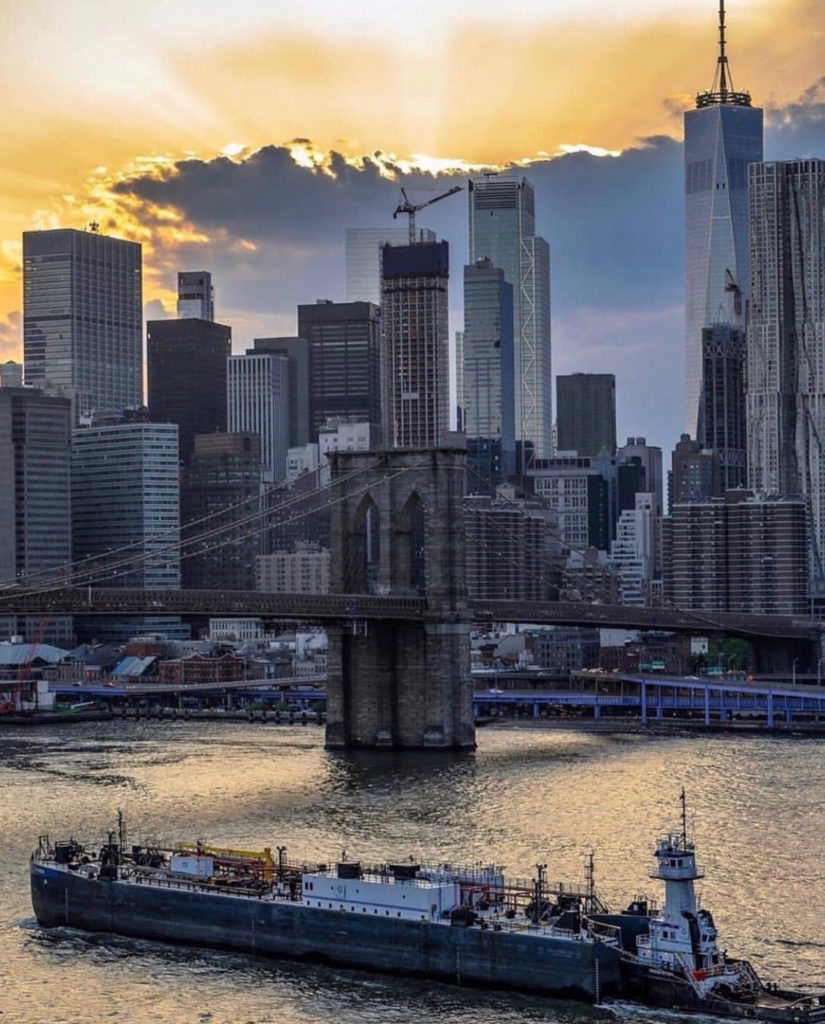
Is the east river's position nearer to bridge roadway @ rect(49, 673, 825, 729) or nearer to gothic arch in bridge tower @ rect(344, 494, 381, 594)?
gothic arch in bridge tower @ rect(344, 494, 381, 594)

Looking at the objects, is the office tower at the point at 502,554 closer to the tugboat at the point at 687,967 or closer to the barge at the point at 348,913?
the barge at the point at 348,913

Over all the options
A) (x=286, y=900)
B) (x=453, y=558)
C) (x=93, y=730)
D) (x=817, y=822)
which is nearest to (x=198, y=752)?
(x=453, y=558)

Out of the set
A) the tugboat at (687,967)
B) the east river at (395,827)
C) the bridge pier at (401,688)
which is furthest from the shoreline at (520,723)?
the tugboat at (687,967)

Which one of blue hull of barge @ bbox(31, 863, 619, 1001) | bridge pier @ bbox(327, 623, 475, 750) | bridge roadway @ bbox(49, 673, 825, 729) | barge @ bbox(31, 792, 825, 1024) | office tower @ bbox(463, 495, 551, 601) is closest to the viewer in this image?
barge @ bbox(31, 792, 825, 1024)

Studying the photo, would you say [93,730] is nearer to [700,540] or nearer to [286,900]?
[286,900]

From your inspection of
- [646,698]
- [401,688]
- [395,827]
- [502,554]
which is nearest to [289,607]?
[401,688]

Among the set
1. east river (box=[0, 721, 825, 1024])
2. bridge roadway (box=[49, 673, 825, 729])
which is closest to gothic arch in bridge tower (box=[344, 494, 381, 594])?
east river (box=[0, 721, 825, 1024])
